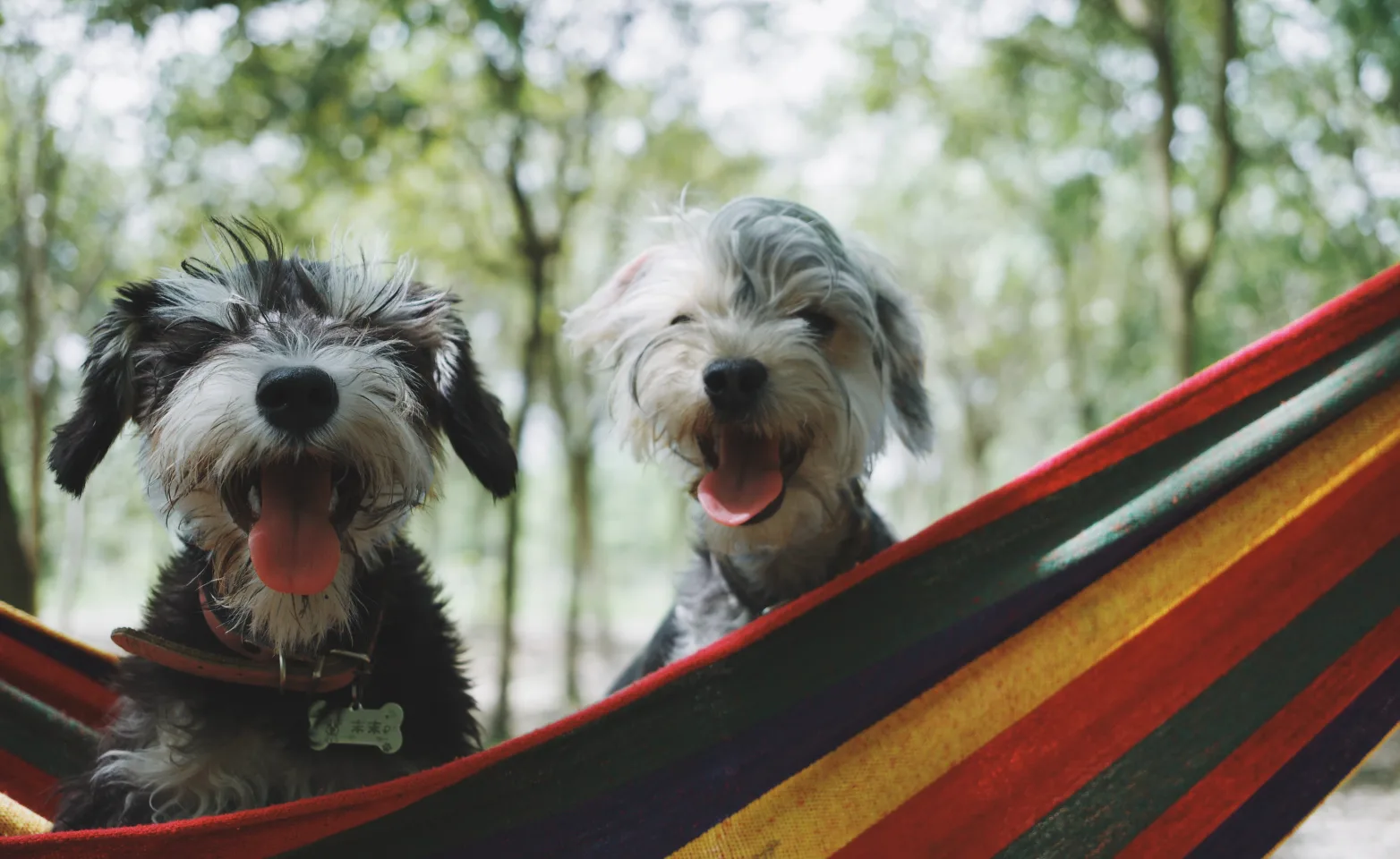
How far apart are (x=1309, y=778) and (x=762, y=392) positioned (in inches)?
71.1

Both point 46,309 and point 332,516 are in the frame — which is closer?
point 332,516

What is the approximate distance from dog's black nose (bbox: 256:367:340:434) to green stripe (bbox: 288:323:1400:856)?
2.99 feet

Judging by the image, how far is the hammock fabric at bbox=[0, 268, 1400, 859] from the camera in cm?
224

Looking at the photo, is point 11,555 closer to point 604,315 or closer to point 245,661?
point 245,661

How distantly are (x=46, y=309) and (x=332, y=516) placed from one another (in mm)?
15437

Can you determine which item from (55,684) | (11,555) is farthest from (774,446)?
(11,555)

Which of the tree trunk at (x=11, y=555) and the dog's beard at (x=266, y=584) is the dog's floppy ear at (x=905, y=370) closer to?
the dog's beard at (x=266, y=584)

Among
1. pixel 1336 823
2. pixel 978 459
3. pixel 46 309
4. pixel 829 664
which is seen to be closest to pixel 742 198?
pixel 829 664

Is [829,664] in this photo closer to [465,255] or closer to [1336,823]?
[1336,823]

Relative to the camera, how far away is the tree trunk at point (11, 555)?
4383 mm

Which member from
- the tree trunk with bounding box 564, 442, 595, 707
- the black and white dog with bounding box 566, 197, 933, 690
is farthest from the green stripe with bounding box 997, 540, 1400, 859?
the tree trunk with bounding box 564, 442, 595, 707

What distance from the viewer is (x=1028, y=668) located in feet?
8.25

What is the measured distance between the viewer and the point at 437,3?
7.78 m

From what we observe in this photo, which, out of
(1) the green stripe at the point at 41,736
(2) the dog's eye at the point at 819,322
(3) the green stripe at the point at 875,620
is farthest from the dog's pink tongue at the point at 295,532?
(2) the dog's eye at the point at 819,322
